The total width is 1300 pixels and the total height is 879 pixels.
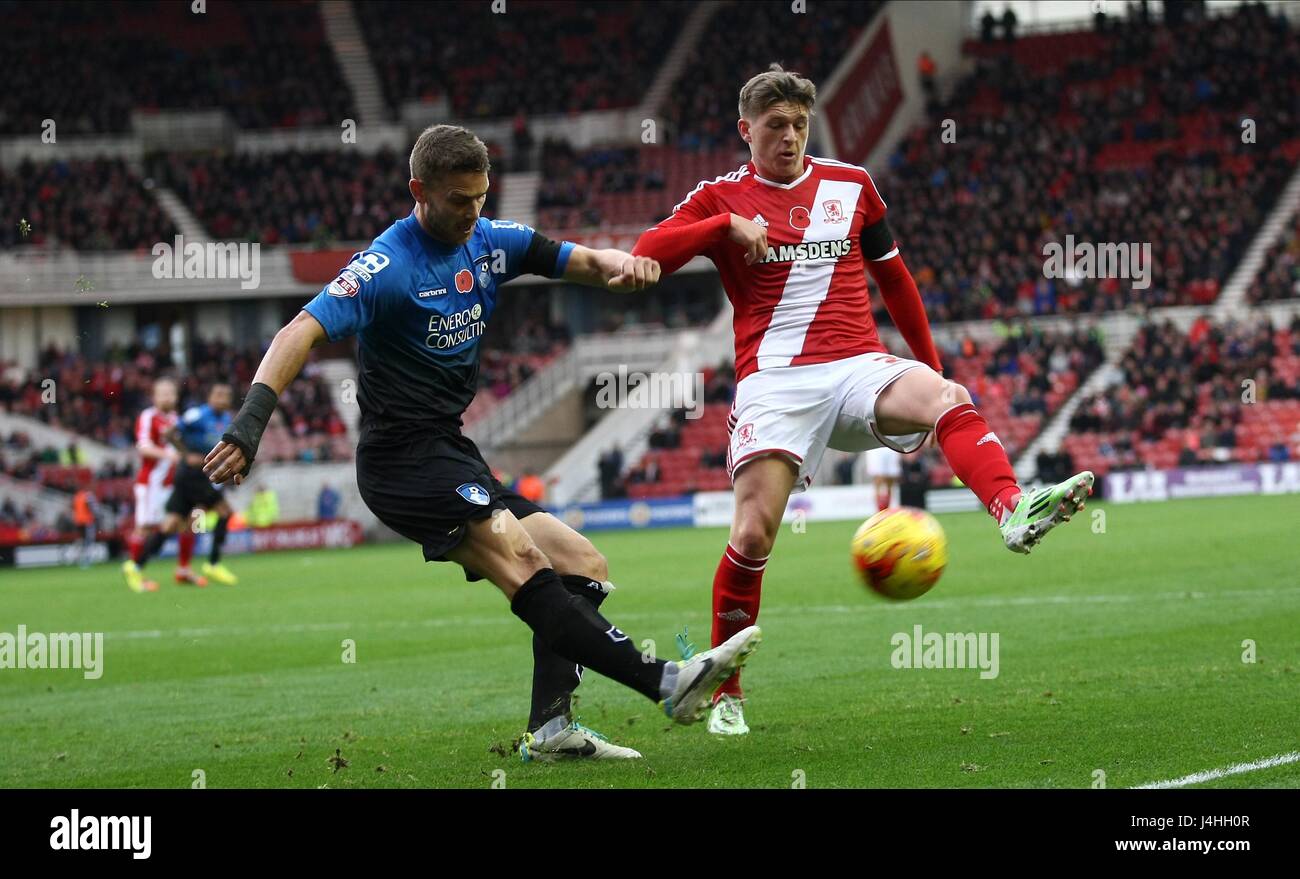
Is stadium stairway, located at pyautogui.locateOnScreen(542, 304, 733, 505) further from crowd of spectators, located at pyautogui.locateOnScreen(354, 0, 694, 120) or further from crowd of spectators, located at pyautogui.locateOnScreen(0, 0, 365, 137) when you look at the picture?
crowd of spectators, located at pyautogui.locateOnScreen(0, 0, 365, 137)

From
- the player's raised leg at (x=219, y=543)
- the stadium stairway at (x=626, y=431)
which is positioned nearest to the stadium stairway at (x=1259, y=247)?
the stadium stairway at (x=626, y=431)

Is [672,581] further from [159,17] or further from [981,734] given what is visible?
[159,17]

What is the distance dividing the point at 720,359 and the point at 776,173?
29304mm

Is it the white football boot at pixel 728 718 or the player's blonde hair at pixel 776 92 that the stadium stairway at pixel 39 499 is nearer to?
the white football boot at pixel 728 718

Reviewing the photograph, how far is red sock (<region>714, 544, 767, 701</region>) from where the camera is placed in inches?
263

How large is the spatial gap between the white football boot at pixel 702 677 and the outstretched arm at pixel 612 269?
1.43 m

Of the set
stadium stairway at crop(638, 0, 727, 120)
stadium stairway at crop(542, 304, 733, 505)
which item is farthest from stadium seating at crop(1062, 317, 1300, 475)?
stadium stairway at crop(638, 0, 727, 120)

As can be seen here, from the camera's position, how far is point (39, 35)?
4475 cm

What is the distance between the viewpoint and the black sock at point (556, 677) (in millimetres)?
6172

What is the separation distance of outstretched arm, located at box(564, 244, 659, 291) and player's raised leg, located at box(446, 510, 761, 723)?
1.00m

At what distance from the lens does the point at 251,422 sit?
16.3 ft

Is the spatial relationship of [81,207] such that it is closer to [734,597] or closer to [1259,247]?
[1259,247]

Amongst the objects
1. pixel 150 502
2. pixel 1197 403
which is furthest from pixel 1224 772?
pixel 1197 403
